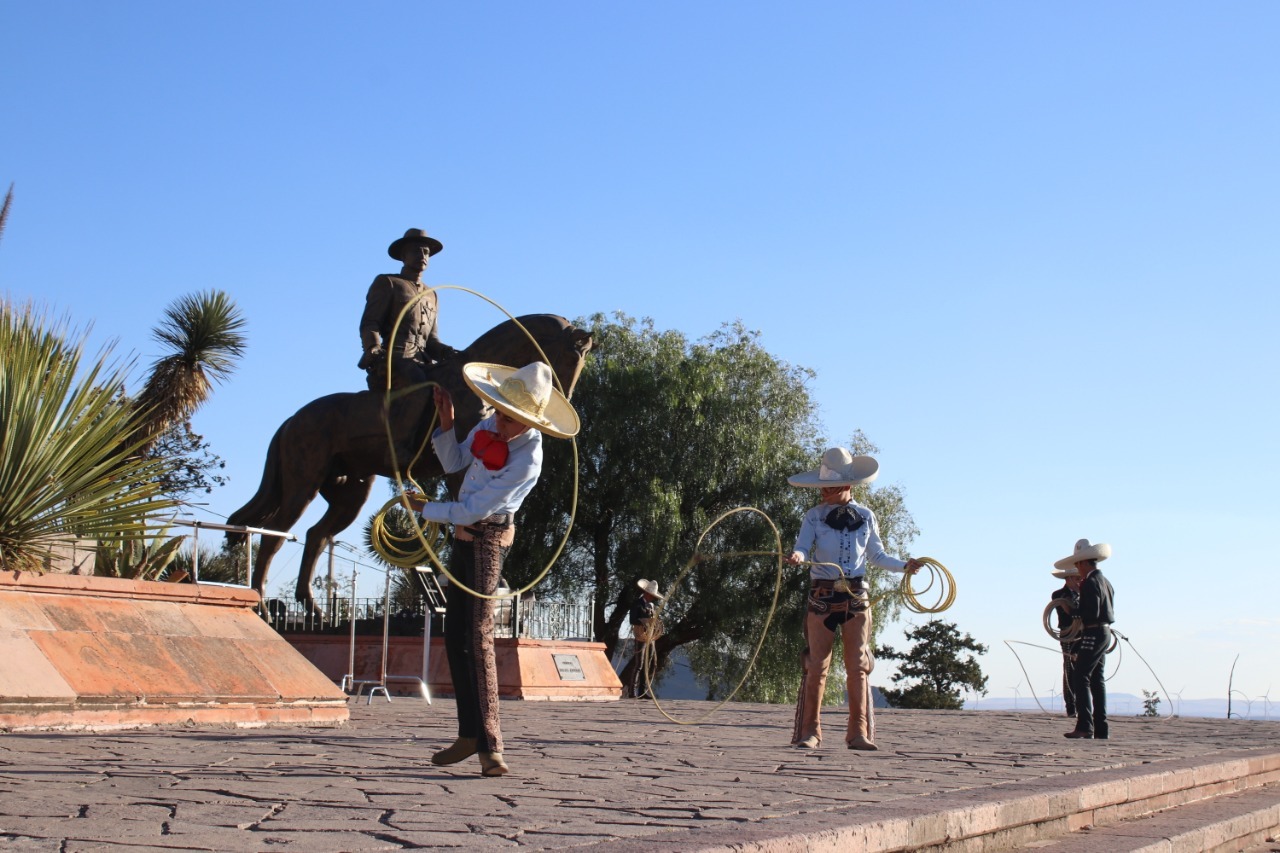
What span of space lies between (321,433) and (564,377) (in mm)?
2784

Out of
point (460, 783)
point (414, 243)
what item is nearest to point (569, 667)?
point (414, 243)

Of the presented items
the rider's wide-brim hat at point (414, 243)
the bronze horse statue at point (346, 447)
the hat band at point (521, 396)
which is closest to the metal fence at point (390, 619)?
the bronze horse statue at point (346, 447)

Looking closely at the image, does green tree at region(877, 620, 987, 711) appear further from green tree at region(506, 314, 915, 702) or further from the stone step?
the stone step

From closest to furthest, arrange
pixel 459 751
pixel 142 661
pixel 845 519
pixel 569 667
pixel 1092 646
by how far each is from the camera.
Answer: pixel 459 751, pixel 142 661, pixel 845 519, pixel 1092 646, pixel 569 667

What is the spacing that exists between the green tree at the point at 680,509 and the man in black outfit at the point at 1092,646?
18.6m

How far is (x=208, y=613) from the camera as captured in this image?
967 centimetres

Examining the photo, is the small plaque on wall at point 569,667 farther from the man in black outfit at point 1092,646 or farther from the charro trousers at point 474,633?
the charro trousers at point 474,633

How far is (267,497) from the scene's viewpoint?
1368 centimetres

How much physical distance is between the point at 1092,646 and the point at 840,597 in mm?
4663

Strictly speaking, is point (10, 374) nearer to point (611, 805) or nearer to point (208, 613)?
point (208, 613)

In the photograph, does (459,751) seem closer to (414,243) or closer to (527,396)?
(527,396)

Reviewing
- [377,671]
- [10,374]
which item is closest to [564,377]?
[10,374]

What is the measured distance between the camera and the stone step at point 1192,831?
5805 millimetres

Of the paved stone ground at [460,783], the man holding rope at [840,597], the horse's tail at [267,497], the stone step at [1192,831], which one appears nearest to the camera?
the paved stone ground at [460,783]
